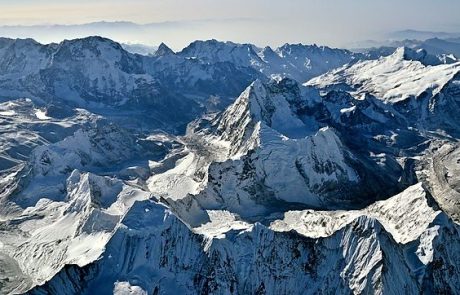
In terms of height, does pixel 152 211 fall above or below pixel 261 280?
above

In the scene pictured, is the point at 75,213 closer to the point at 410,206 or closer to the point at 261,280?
the point at 261,280

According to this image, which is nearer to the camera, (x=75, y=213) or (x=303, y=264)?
(x=303, y=264)

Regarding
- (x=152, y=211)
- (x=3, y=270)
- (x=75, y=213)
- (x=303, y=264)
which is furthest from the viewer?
(x=75, y=213)

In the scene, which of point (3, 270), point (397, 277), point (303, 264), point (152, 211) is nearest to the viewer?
point (397, 277)

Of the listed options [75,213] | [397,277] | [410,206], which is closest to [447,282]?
[397,277]

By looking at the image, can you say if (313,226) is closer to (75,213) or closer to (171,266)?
(171,266)

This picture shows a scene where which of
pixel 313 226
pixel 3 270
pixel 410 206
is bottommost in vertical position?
pixel 3 270

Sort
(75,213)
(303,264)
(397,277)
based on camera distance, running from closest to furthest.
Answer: (397,277)
(303,264)
(75,213)

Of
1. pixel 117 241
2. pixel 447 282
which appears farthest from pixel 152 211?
pixel 447 282

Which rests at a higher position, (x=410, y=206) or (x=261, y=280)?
(x=410, y=206)
